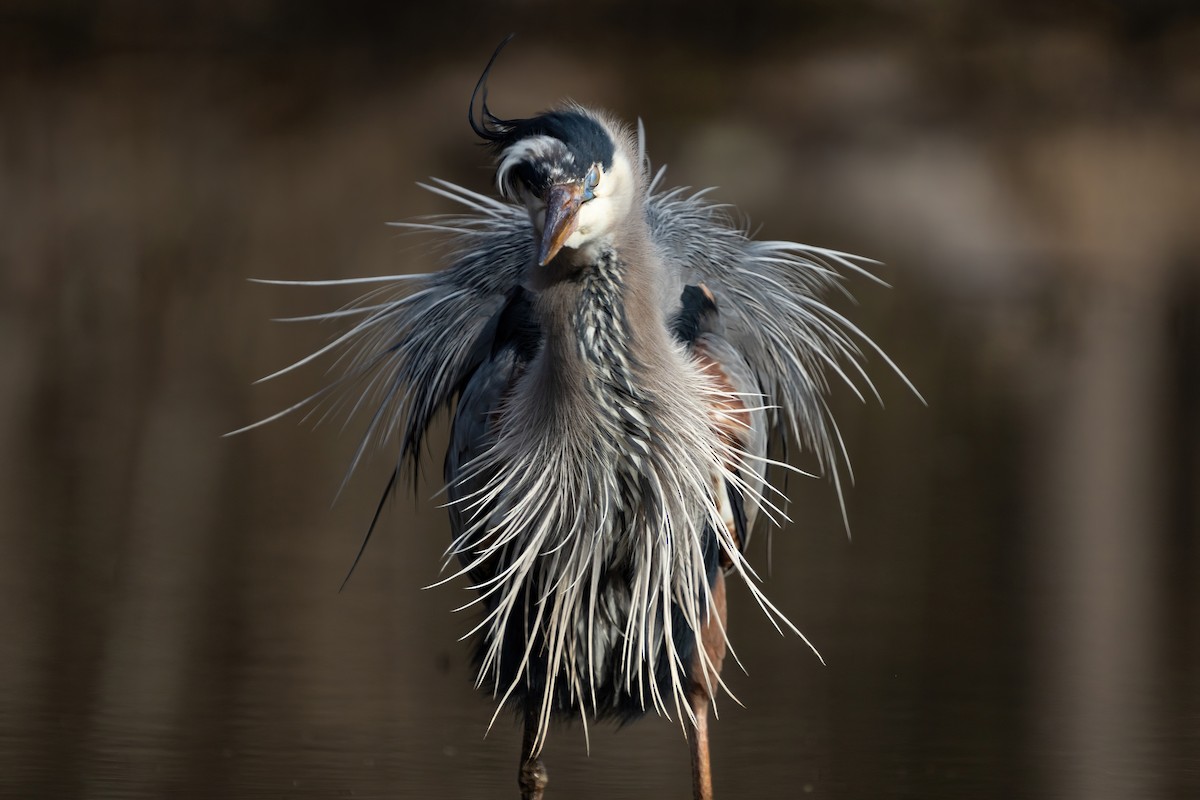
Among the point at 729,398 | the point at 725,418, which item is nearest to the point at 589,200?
the point at 725,418

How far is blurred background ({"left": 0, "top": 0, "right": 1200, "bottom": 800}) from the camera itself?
12.5 ft

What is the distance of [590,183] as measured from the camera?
2.88m

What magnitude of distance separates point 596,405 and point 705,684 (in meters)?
0.77

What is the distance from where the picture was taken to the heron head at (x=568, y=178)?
2.83 m

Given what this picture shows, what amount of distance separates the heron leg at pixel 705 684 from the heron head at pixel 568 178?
90 centimetres

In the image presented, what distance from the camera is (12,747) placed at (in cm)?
346

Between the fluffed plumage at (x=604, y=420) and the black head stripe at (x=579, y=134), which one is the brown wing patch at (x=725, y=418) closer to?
the fluffed plumage at (x=604, y=420)

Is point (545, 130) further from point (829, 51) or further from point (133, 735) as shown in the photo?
point (829, 51)

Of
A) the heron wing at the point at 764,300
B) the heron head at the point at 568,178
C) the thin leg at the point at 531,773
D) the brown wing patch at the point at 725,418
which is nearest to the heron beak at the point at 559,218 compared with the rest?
the heron head at the point at 568,178

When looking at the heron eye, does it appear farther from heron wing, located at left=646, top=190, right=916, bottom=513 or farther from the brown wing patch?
heron wing, located at left=646, top=190, right=916, bottom=513

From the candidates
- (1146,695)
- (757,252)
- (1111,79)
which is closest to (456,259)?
(757,252)

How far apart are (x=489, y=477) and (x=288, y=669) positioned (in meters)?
1.07

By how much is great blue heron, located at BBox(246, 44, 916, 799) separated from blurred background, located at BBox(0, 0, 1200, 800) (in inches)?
11.8

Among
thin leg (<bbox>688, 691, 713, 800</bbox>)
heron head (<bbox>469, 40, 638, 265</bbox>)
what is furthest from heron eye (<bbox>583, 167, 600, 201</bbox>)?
thin leg (<bbox>688, 691, 713, 800</bbox>)
